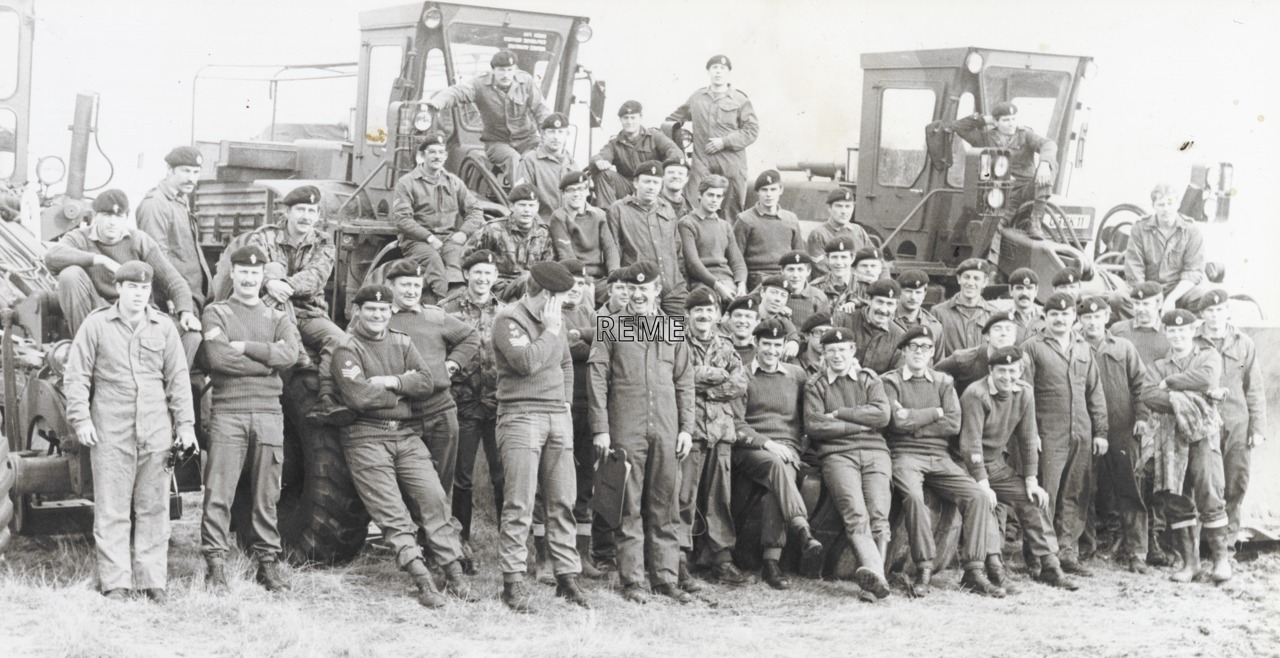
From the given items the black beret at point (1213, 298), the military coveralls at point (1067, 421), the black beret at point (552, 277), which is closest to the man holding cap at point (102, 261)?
the black beret at point (552, 277)

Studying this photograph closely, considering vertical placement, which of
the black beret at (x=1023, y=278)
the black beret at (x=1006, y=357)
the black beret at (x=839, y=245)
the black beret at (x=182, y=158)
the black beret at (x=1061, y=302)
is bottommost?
the black beret at (x=1006, y=357)

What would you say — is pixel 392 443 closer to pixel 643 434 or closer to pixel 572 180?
pixel 643 434

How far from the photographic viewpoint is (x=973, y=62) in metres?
11.7

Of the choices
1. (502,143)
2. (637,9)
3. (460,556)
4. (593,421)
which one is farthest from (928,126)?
(460,556)

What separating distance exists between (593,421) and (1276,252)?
25.1 feet

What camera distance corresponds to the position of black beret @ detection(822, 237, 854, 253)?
947cm

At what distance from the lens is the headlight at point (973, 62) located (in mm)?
11672

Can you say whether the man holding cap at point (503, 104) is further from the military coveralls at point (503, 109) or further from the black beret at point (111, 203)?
the black beret at point (111, 203)

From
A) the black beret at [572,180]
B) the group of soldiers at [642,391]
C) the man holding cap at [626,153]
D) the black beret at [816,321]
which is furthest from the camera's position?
the man holding cap at [626,153]

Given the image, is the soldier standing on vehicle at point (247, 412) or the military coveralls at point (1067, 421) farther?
the military coveralls at point (1067, 421)

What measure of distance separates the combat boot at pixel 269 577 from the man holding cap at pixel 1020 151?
6576mm

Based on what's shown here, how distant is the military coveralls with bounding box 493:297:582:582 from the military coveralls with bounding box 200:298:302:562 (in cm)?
117

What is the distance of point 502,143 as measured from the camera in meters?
10.8

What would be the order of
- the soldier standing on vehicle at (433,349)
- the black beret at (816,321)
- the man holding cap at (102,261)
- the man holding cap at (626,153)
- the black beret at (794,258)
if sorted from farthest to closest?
the man holding cap at (626,153), the black beret at (794,258), the black beret at (816,321), the soldier standing on vehicle at (433,349), the man holding cap at (102,261)
